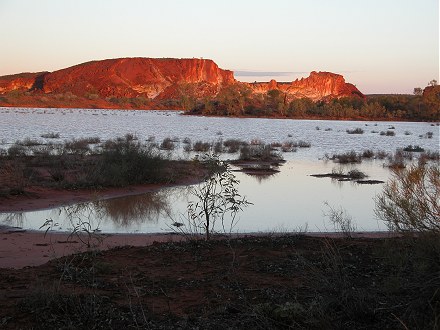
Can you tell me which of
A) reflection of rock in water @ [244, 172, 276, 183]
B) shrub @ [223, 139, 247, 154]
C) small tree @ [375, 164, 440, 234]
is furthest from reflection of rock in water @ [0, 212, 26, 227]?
shrub @ [223, 139, 247, 154]

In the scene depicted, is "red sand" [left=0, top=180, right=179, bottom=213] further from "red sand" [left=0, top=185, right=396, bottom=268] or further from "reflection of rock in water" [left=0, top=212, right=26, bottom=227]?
"reflection of rock in water" [left=0, top=212, right=26, bottom=227]

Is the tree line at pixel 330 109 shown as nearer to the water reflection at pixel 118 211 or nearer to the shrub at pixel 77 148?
the shrub at pixel 77 148

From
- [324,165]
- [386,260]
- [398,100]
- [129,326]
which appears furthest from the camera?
[398,100]

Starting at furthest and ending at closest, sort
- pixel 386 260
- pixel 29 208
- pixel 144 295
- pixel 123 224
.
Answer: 1. pixel 29 208
2. pixel 123 224
3. pixel 386 260
4. pixel 144 295

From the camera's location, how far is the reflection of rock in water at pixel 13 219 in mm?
12175

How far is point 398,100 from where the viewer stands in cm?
10956

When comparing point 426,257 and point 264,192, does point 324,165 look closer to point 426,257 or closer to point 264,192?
point 264,192

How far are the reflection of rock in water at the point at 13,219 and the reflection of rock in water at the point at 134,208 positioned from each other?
1831mm

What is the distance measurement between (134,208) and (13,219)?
3111 mm

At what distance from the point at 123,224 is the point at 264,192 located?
622 cm

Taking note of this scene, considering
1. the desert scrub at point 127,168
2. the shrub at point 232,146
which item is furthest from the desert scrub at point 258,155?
the desert scrub at point 127,168

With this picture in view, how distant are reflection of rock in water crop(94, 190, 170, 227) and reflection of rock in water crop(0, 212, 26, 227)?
183cm

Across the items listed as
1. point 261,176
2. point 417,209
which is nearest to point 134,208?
point 261,176

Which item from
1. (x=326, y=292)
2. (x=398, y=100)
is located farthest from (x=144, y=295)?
(x=398, y=100)
